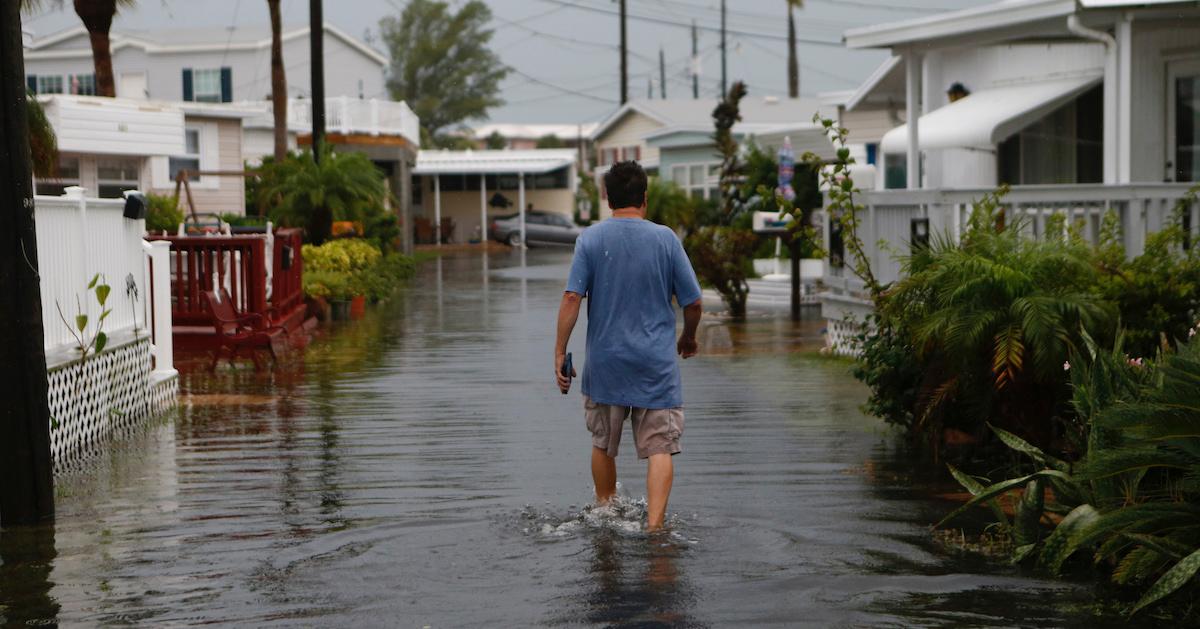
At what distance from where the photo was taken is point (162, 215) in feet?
97.3

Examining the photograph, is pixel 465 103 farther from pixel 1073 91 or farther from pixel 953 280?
pixel 953 280

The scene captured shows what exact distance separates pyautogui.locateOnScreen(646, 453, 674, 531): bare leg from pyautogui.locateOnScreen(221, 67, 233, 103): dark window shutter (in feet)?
149

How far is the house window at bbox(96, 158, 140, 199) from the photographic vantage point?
36.0 meters

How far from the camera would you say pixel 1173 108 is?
53.7ft

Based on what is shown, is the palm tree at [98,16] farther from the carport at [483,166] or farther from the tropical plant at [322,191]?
the carport at [483,166]

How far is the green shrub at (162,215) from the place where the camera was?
28750mm

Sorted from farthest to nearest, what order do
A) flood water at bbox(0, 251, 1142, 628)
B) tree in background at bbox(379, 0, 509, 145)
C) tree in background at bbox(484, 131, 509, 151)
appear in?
tree in background at bbox(484, 131, 509, 151), tree in background at bbox(379, 0, 509, 145), flood water at bbox(0, 251, 1142, 628)

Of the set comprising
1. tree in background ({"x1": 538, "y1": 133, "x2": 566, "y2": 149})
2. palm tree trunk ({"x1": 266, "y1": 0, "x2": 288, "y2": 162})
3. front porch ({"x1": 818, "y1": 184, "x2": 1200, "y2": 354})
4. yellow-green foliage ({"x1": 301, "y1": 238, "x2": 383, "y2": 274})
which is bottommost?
yellow-green foliage ({"x1": 301, "y1": 238, "x2": 383, "y2": 274})

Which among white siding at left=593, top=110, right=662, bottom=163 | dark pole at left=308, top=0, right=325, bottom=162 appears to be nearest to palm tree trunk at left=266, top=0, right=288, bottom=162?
dark pole at left=308, top=0, right=325, bottom=162

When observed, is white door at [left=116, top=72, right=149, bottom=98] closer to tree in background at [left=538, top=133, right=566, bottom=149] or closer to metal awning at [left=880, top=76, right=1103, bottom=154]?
metal awning at [left=880, top=76, right=1103, bottom=154]

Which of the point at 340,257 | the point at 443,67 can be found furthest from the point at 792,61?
the point at 340,257

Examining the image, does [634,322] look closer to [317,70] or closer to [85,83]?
[317,70]

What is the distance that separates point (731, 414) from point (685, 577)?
17.8 feet

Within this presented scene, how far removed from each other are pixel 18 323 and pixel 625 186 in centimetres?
303
